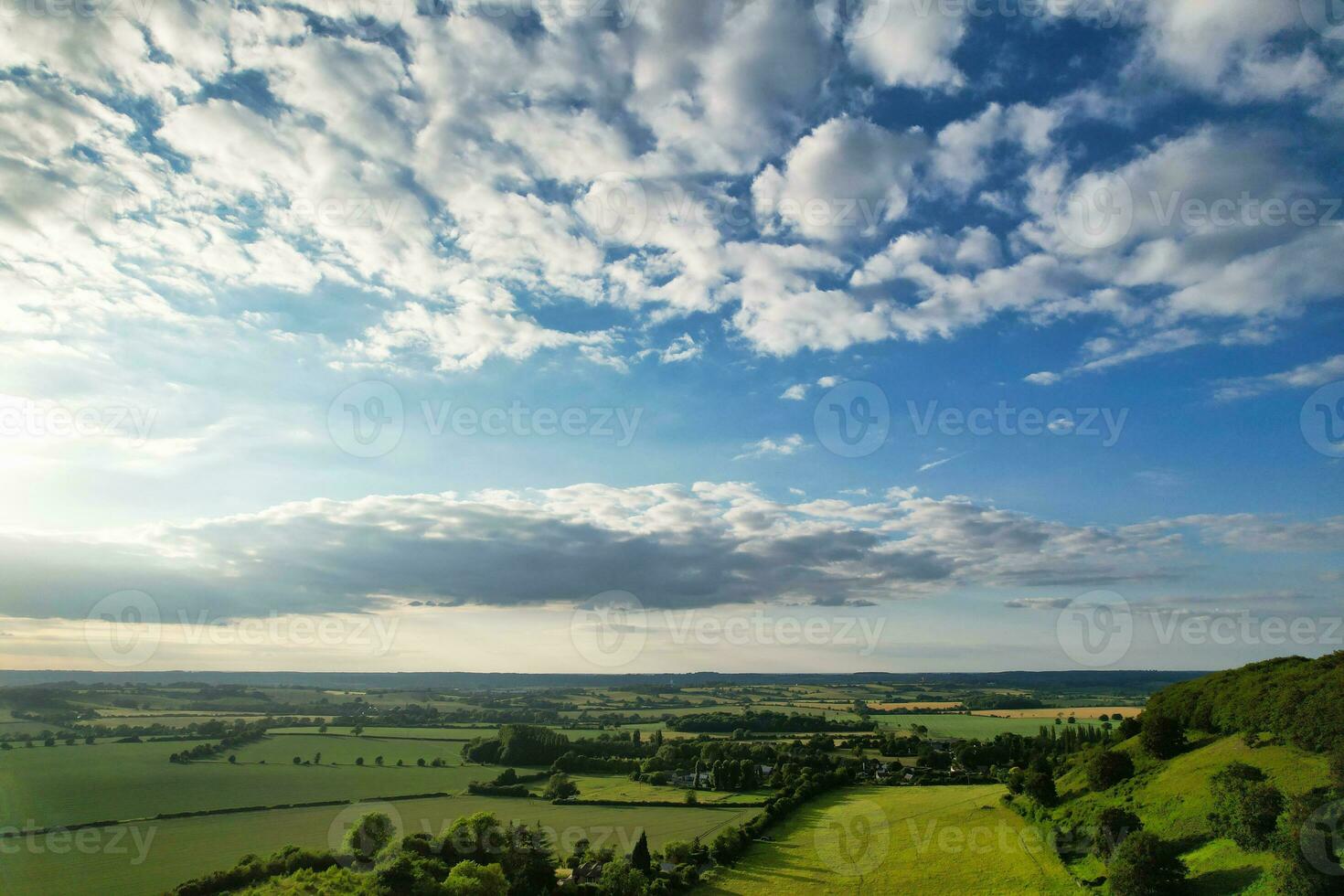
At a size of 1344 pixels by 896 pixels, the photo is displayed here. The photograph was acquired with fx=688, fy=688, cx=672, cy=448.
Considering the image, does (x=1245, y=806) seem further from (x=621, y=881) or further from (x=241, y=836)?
(x=241, y=836)

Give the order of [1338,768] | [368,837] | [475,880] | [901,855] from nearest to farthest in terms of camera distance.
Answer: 1. [1338,768]
2. [475,880]
3. [368,837]
4. [901,855]

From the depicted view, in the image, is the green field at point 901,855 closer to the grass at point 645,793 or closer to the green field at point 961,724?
the grass at point 645,793

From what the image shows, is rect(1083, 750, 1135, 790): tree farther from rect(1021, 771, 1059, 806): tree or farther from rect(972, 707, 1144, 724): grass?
rect(972, 707, 1144, 724): grass

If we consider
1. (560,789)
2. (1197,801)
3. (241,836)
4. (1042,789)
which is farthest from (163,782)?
(1197,801)

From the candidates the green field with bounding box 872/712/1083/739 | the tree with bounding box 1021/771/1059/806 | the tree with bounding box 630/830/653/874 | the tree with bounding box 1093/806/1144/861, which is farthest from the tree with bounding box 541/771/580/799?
the green field with bounding box 872/712/1083/739

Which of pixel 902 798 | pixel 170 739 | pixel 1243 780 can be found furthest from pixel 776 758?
pixel 170 739

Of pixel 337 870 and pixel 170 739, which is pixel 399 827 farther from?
pixel 170 739
